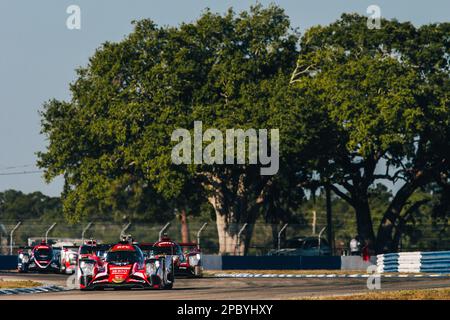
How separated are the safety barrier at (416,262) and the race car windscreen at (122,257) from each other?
19137 millimetres

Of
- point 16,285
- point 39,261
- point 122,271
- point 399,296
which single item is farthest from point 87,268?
point 39,261

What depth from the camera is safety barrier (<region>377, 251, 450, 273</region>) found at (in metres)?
49.1

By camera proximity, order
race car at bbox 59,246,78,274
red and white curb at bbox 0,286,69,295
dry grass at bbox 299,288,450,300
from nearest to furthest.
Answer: dry grass at bbox 299,288,450,300
red and white curb at bbox 0,286,69,295
race car at bbox 59,246,78,274

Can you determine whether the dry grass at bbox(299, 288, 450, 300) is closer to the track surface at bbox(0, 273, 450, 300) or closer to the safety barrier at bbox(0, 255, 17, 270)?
the track surface at bbox(0, 273, 450, 300)

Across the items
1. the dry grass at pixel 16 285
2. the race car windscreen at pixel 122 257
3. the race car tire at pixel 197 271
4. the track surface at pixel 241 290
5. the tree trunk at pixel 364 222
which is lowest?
the track surface at pixel 241 290

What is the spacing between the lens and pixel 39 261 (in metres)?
50.9

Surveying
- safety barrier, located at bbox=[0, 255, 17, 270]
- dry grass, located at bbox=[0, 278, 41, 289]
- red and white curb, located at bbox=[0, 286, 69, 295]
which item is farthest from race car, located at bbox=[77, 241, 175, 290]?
safety barrier, located at bbox=[0, 255, 17, 270]

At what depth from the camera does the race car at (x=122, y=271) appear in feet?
107

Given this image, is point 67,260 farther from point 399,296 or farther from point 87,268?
point 399,296

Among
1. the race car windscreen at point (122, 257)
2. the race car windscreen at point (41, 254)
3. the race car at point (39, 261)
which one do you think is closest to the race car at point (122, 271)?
the race car windscreen at point (122, 257)

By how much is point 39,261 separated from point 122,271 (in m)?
18.9

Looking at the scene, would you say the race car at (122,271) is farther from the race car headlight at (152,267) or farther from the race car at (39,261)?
the race car at (39,261)

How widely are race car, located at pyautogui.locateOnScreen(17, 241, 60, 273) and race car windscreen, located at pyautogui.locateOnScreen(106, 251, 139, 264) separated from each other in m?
17.8
